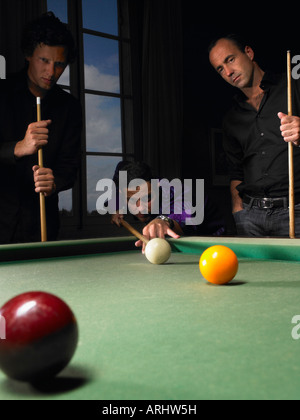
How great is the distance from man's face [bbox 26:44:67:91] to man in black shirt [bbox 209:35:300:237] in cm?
114

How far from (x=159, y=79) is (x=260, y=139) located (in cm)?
239

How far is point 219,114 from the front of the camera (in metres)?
5.80

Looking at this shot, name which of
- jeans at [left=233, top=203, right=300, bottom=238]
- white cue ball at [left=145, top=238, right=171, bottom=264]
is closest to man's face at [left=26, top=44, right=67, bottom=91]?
jeans at [left=233, top=203, right=300, bottom=238]

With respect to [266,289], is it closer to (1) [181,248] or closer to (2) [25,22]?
(1) [181,248]

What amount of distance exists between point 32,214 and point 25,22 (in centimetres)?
181

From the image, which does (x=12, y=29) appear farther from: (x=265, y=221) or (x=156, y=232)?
(x=265, y=221)

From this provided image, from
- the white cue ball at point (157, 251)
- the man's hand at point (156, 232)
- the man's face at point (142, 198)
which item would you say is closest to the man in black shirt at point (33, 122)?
the man's face at point (142, 198)

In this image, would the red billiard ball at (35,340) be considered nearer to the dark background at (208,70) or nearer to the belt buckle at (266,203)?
the belt buckle at (266,203)

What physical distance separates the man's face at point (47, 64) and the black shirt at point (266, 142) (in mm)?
1335

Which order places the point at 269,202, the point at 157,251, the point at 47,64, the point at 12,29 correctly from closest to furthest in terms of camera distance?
the point at 157,251
the point at 269,202
the point at 47,64
the point at 12,29

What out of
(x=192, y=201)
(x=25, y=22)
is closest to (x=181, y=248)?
(x=192, y=201)

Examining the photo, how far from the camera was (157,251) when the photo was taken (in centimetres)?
189

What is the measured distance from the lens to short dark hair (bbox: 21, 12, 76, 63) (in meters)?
3.32

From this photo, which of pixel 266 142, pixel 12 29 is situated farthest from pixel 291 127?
pixel 12 29
